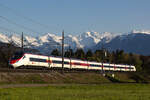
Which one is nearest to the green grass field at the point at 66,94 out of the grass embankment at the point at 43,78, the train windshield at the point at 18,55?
the grass embankment at the point at 43,78

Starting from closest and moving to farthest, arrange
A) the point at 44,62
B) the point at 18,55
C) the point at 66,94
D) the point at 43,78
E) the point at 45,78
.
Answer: the point at 66,94, the point at 18,55, the point at 43,78, the point at 45,78, the point at 44,62

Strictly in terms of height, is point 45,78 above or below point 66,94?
above

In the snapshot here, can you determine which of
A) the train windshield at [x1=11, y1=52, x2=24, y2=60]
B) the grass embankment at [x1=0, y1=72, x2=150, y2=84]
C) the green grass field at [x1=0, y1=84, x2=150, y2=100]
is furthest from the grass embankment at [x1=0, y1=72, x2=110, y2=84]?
the green grass field at [x1=0, y1=84, x2=150, y2=100]

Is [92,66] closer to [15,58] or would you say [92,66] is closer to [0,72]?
[15,58]

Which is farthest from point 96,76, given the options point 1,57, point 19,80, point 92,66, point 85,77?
point 19,80

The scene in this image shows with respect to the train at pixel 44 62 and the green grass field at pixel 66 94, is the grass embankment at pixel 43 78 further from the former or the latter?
the green grass field at pixel 66 94

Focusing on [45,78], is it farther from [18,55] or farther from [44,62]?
[44,62]

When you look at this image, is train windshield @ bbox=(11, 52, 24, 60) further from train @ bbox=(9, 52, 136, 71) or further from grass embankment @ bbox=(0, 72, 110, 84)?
grass embankment @ bbox=(0, 72, 110, 84)

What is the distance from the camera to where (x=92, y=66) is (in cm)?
9638

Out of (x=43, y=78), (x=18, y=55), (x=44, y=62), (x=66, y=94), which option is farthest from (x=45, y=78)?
(x=66, y=94)

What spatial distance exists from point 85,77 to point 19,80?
1142 inches

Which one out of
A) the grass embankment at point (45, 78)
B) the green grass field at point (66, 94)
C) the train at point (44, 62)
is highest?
the train at point (44, 62)

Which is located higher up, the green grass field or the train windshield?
the train windshield

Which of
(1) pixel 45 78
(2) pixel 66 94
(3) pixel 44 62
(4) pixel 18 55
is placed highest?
(4) pixel 18 55
